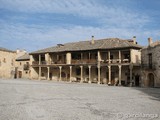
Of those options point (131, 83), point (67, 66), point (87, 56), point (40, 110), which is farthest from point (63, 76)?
point (40, 110)

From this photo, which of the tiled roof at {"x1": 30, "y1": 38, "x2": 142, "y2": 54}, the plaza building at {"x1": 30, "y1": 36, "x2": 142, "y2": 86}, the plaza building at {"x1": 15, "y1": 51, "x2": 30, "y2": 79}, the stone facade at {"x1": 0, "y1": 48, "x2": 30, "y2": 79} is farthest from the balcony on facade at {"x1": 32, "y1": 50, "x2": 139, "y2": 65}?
the stone facade at {"x1": 0, "y1": 48, "x2": 30, "y2": 79}

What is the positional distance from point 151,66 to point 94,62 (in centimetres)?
1051

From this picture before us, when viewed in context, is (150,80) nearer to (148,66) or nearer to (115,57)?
(148,66)

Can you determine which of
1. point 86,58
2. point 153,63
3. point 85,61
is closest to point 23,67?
point 86,58

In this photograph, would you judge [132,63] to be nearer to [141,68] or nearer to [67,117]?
[141,68]

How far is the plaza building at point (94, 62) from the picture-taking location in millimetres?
37844

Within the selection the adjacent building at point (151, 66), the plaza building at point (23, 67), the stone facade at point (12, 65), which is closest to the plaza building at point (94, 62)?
the adjacent building at point (151, 66)

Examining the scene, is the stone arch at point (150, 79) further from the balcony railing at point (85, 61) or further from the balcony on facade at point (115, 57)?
the balcony railing at point (85, 61)

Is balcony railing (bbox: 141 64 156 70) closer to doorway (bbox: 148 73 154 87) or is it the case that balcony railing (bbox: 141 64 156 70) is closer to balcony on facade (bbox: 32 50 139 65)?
doorway (bbox: 148 73 154 87)

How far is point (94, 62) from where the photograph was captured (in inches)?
1626

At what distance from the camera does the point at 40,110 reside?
39.7 feet

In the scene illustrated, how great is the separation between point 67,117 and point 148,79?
83.5 feet

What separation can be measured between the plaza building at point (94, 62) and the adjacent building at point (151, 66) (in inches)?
93.6

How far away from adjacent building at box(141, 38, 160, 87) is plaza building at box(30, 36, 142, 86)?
2377 millimetres
